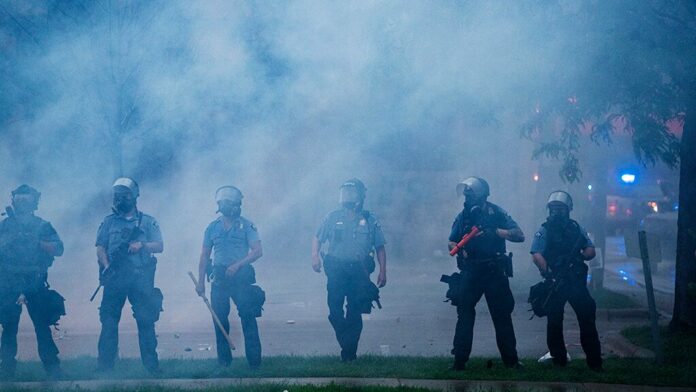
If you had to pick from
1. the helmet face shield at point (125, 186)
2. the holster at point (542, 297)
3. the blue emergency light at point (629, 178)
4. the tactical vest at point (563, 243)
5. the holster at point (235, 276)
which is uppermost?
the blue emergency light at point (629, 178)

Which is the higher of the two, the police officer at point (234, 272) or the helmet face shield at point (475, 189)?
the helmet face shield at point (475, 189)

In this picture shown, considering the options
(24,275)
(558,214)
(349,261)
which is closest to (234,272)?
(349,261)

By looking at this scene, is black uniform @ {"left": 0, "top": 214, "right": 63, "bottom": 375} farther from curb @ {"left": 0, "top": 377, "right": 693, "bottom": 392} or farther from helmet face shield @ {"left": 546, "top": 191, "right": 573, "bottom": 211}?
helmet face shield @ {"left": 546, "top": 191, "right": 573, "bottom": 211}

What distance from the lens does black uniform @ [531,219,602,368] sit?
6.60 metres

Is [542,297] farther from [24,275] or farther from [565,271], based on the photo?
[24,275]

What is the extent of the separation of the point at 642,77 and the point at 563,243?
2.00 meters

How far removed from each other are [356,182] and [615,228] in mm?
24059

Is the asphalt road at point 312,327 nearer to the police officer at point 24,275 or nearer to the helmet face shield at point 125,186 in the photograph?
the police officer at point 24,275

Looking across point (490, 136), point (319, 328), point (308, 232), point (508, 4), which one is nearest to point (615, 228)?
point (490, 136)

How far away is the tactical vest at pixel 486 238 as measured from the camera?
661 centimetres

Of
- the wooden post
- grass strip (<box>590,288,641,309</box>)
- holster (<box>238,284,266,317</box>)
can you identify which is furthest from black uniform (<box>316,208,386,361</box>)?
grass strip (<box>590,288,641,309</box>)

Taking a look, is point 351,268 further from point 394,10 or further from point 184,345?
point 184,345

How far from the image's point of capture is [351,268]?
7.17 metres

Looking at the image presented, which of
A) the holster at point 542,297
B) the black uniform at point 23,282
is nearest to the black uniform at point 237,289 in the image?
the black uniform at point 23,282
